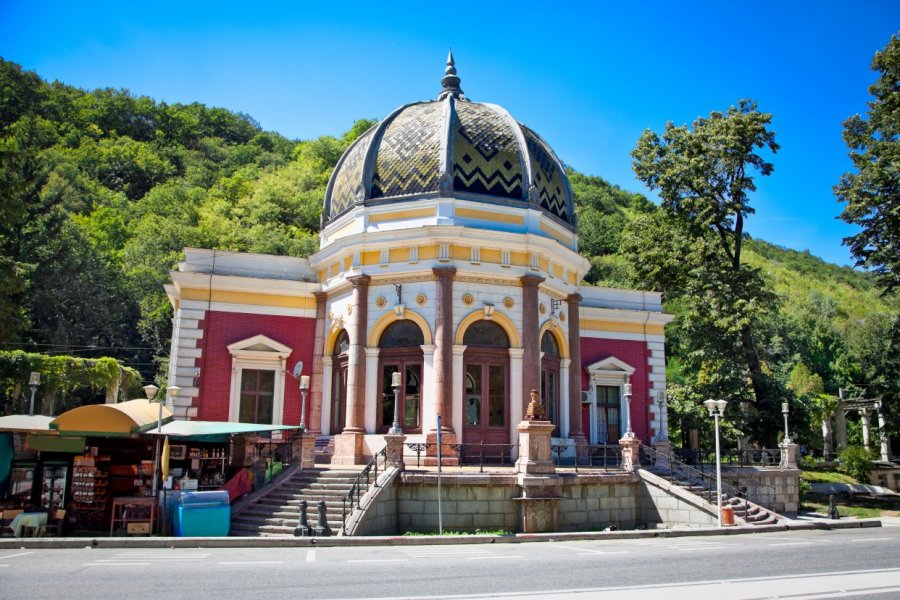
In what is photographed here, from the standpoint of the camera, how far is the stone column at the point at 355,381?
72.6 feet

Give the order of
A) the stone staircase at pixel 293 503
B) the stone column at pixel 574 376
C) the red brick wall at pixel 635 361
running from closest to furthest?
the stone staircase at pixel 293 503, the stone column at pixel 574 376, the red brick wall at pixel 635 361

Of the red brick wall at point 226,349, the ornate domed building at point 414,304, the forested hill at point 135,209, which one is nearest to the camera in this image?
the ornate domed building at point 414,304

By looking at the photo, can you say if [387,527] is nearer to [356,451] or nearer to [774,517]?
[356,451]

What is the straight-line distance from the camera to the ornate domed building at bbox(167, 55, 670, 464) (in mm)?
22891

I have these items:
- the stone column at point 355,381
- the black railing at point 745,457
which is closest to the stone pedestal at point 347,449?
the stone column at point 355,381

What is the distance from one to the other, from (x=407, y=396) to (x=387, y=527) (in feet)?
18.4

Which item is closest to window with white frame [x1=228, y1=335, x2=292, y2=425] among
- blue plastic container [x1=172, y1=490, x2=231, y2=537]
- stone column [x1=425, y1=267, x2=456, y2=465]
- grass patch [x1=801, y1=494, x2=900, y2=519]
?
stone column [x1=425, y1=267, x2=456, y2=465]

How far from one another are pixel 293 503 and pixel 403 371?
6.13 m

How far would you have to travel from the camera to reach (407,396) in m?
23.0

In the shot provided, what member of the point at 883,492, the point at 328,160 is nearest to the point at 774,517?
the point at 883,492

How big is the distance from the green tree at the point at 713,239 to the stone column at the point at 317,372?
597 inches

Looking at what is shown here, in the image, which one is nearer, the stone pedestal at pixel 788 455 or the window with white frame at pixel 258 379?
the window with white frame at pixel 258 379

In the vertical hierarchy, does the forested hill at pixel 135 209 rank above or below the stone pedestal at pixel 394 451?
above

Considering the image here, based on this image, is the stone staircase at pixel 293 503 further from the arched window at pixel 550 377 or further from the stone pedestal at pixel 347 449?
the arched window at pixel 550 377
